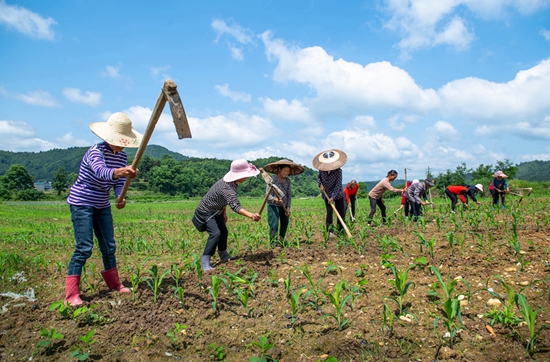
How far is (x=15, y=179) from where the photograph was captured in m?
80.7

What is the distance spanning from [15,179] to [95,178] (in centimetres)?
9649

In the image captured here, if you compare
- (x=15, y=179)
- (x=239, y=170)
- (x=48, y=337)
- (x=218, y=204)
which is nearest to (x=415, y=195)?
(x=239, y=170)

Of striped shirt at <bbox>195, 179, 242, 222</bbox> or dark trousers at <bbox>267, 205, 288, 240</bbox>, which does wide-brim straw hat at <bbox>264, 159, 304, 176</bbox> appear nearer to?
dark trousers at <bbox>267, 205, 288, 240</bbox>

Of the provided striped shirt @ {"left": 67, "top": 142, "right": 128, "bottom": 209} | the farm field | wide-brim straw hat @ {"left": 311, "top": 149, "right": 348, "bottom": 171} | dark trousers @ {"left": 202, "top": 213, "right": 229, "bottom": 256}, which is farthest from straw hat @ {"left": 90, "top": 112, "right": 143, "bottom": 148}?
wide-brim straw hat @ {"left": 311, "top": 149, "right": 348, "bottom": 171}

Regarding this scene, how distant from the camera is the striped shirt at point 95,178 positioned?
368 centimetres

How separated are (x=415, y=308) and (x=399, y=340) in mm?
613

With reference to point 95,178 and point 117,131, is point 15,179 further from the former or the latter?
point 117,131

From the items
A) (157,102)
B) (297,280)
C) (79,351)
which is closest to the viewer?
(79,351)

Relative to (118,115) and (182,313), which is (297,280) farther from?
(118,115)

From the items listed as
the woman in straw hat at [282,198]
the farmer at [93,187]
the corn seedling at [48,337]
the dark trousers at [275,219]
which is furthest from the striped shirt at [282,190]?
the corn seedling at [48,337]

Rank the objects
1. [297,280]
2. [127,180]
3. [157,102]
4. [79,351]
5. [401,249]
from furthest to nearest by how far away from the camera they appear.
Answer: [401,249] < [297,280] < [127,180] < [157,102] < [79,351]

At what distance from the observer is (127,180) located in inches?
154

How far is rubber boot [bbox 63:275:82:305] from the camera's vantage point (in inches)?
148

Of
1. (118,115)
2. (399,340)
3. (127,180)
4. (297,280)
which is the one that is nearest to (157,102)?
(118,115)
